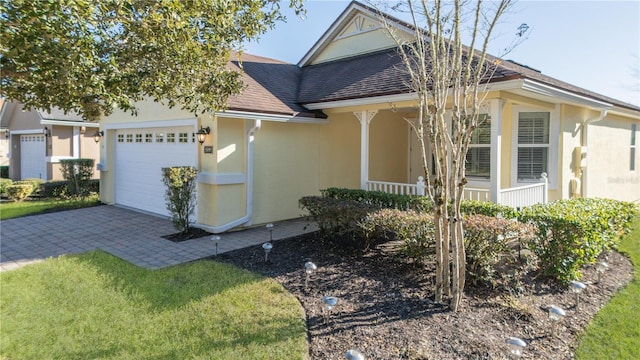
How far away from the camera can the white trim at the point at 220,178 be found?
29.6 feet

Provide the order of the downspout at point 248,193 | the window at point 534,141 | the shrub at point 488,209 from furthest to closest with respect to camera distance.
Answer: the window at point 534,141
the downspout at point 248,193
the shrub at point 488,209

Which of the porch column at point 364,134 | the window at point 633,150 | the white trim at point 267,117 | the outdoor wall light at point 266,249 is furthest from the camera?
the window at point 633,150

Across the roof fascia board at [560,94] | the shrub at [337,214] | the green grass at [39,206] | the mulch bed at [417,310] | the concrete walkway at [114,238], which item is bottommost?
the mulch bed at [417,310]

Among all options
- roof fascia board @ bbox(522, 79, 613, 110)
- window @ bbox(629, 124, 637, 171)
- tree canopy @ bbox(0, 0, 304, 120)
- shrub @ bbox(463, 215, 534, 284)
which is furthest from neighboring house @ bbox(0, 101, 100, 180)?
window @ bbox(629, 124, 637, 171)

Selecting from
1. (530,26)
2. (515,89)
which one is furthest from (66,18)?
(515,89)

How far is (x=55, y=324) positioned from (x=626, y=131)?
16.7 meters

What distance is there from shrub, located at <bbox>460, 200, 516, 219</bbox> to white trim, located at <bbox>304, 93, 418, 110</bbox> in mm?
2541

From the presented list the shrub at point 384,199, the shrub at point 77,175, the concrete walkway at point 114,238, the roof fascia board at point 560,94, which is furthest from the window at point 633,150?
the shrub at point 77,175

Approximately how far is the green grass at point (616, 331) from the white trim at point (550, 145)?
4.09m

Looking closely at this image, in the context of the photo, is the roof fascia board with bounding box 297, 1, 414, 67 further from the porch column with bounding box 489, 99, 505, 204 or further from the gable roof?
the porch column with bounding box 489, 99, 505, 204

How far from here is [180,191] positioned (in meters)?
8.84

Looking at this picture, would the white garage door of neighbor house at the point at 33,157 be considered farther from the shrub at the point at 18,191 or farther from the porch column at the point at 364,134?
the porch column at the point at 364,134

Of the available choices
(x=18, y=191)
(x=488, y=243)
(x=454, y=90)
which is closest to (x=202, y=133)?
(x=454, y=90)

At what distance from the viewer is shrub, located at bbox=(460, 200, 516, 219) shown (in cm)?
696
